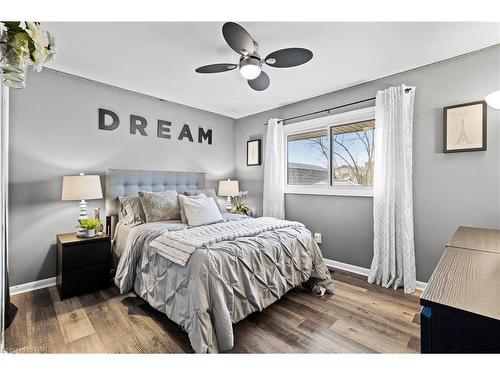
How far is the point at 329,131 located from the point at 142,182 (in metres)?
2.76

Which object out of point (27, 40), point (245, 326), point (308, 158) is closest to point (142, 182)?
point (245, 326)

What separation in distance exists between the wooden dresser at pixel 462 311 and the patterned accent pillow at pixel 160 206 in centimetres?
257

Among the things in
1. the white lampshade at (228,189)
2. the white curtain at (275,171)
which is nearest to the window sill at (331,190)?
the white curtain at (275,171)

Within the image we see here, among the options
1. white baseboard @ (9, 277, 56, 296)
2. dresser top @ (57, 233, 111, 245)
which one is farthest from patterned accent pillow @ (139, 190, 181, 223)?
white baseboard @ (9, 277, 56, 296)

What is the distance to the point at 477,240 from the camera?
1.55m

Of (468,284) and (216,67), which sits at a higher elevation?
(216,67)

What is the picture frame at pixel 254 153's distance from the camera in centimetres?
417

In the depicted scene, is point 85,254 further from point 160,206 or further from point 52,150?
point 52,150

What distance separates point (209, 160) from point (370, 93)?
8.74 ft

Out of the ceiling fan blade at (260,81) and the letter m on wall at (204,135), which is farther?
the letter m on wall at (204,135)

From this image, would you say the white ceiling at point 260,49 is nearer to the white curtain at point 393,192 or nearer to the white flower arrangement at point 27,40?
the white curtain at point 393,192

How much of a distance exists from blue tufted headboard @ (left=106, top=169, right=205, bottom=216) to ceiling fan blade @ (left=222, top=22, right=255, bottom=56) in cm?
221

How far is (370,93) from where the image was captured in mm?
2873
